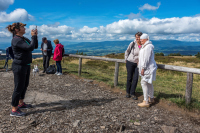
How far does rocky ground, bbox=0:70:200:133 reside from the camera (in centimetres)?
343

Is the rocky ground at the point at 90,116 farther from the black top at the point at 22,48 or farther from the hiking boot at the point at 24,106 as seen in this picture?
the black top at the point at 22,48

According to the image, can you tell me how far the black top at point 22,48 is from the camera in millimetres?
3594

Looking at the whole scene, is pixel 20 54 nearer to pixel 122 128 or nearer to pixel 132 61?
pixel 122 128

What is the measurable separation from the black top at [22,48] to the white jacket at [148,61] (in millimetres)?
2765

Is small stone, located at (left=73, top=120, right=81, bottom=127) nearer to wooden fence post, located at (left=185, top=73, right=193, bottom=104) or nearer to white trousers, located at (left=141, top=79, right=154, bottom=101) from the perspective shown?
white trousers, located at (left=141, top=79, right=154, bottom=101)

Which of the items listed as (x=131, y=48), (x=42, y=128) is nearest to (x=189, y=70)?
(x=131, y=48)

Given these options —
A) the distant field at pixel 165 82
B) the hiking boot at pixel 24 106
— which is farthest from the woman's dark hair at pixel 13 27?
the distant field at pixel 165 82

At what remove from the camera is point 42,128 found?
337 cm

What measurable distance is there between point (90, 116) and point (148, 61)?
2.08 m

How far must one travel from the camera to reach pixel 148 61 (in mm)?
4301

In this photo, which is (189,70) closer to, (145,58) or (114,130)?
(145,58)

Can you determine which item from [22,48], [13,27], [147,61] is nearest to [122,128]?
[147,61]

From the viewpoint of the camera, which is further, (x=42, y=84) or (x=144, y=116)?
(x=42, y=84)

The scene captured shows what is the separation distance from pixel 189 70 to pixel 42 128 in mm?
4021
